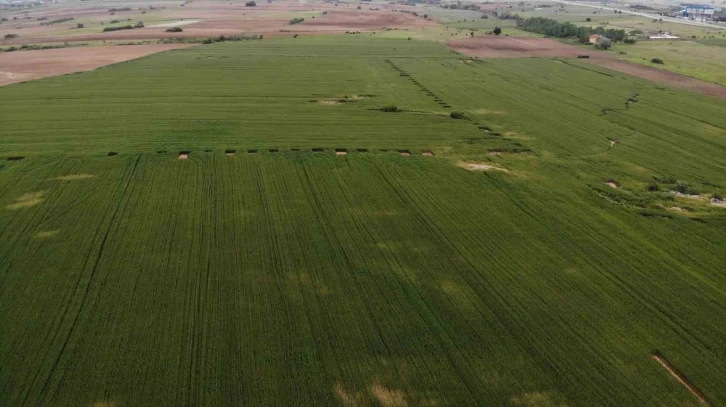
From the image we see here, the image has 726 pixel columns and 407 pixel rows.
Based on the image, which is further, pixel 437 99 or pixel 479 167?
pixel 437 99

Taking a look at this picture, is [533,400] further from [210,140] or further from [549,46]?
[549,46]

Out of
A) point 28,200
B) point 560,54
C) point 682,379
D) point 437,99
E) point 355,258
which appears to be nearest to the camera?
point 682,379

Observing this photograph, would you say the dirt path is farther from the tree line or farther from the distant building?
the distant building

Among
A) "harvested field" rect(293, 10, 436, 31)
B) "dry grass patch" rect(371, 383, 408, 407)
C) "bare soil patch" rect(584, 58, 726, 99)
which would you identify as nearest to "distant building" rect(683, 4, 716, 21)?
"harvested field" rect(293, 10, 436, 31)

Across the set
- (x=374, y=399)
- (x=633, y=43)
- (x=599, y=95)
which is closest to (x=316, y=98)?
(x=599, y=95)

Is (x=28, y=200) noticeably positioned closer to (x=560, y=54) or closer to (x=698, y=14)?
(x=560, y=54)

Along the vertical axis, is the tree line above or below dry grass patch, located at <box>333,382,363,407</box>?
→ above

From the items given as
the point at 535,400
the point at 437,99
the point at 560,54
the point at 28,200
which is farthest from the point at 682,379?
the point at 560,54
